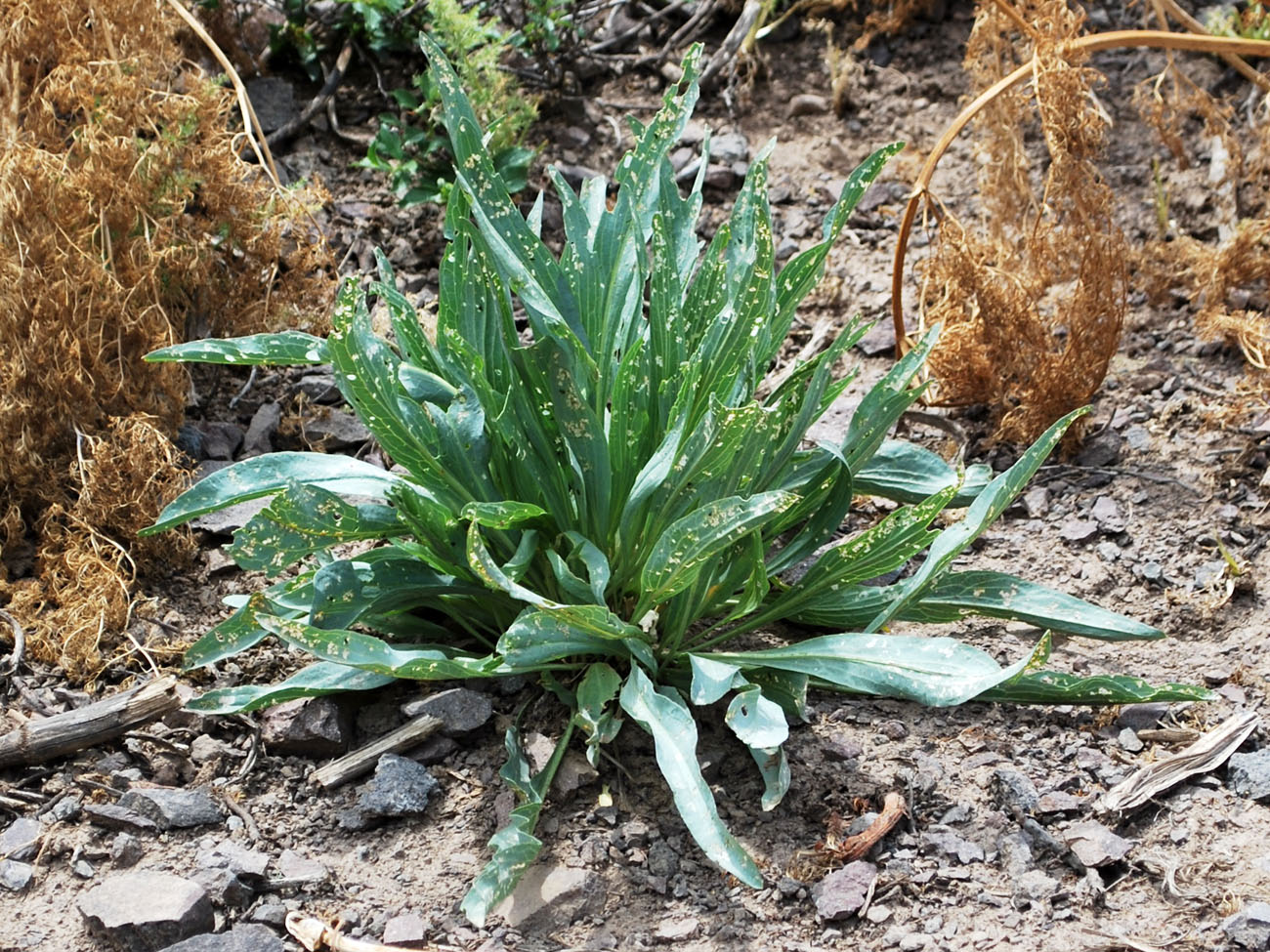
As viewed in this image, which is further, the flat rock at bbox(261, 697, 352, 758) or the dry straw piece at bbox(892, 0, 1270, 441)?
the dry straw piece at bbox(892, 0, 1270, 441)

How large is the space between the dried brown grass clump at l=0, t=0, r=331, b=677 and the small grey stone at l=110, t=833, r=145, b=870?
A: 51 centimetres

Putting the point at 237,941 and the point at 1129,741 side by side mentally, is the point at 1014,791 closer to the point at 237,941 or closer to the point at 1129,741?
the point at 1129,741

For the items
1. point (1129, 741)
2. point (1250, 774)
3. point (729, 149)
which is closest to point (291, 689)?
point (1129, 741)

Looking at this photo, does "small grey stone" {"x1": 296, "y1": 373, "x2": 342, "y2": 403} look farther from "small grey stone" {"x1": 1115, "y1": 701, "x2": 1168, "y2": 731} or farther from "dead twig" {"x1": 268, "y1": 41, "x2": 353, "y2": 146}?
"small grey stone" {"x1": 1115, "y1": 701, "x2": 1168, "y2": 731}

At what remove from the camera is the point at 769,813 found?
7.77ft

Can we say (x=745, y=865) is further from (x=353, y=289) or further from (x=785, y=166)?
(x=785, y=166)

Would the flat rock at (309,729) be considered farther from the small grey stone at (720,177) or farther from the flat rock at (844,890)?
the small grey stone at (720,177)

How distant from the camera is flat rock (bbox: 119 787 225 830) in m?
2.36

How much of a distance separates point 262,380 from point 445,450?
1.25 m

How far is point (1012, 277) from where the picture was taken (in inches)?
132

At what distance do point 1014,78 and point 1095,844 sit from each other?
6.25 ft

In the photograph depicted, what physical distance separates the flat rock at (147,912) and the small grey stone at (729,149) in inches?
118

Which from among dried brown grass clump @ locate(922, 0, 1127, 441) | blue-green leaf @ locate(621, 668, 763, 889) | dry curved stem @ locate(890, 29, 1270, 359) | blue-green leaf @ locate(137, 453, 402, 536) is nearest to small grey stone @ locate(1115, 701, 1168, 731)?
blue-green leaf @ locate(621, 668, 763, 889)

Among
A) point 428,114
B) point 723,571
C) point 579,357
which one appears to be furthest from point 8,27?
point 723,571
